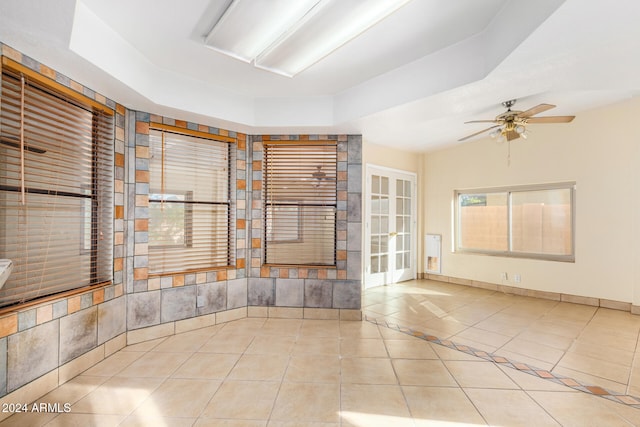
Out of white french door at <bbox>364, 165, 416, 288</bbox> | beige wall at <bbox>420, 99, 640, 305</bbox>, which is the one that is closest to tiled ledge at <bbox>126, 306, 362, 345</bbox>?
white french door at <bbox>364, 165, 416, 288</bbox>

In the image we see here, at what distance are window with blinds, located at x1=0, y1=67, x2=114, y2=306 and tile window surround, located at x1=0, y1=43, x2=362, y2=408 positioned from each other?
10 centimetres

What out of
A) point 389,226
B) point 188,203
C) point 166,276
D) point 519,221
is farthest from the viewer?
point 389,226

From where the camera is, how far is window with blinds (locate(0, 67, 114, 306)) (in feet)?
6.31

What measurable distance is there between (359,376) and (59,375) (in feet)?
7.23

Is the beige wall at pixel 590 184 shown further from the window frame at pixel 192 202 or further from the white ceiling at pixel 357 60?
the window frame at pixel 192 202

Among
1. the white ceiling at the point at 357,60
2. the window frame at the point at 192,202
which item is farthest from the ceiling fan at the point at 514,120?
the window frame at the point at 192,202

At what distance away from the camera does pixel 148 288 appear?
300 cm

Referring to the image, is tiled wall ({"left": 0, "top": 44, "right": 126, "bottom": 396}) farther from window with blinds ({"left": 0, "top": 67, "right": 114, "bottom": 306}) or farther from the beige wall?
the beige wall

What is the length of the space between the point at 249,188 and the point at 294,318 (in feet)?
5.45

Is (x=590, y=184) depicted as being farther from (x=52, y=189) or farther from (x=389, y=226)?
(x=52, y=189)

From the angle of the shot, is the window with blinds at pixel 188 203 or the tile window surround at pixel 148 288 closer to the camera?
the tile window surround at pixel 148 288

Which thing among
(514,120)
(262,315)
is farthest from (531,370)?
(262,315)

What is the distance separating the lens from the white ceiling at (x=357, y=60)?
5.54ft

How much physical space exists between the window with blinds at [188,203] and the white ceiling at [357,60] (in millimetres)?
350
